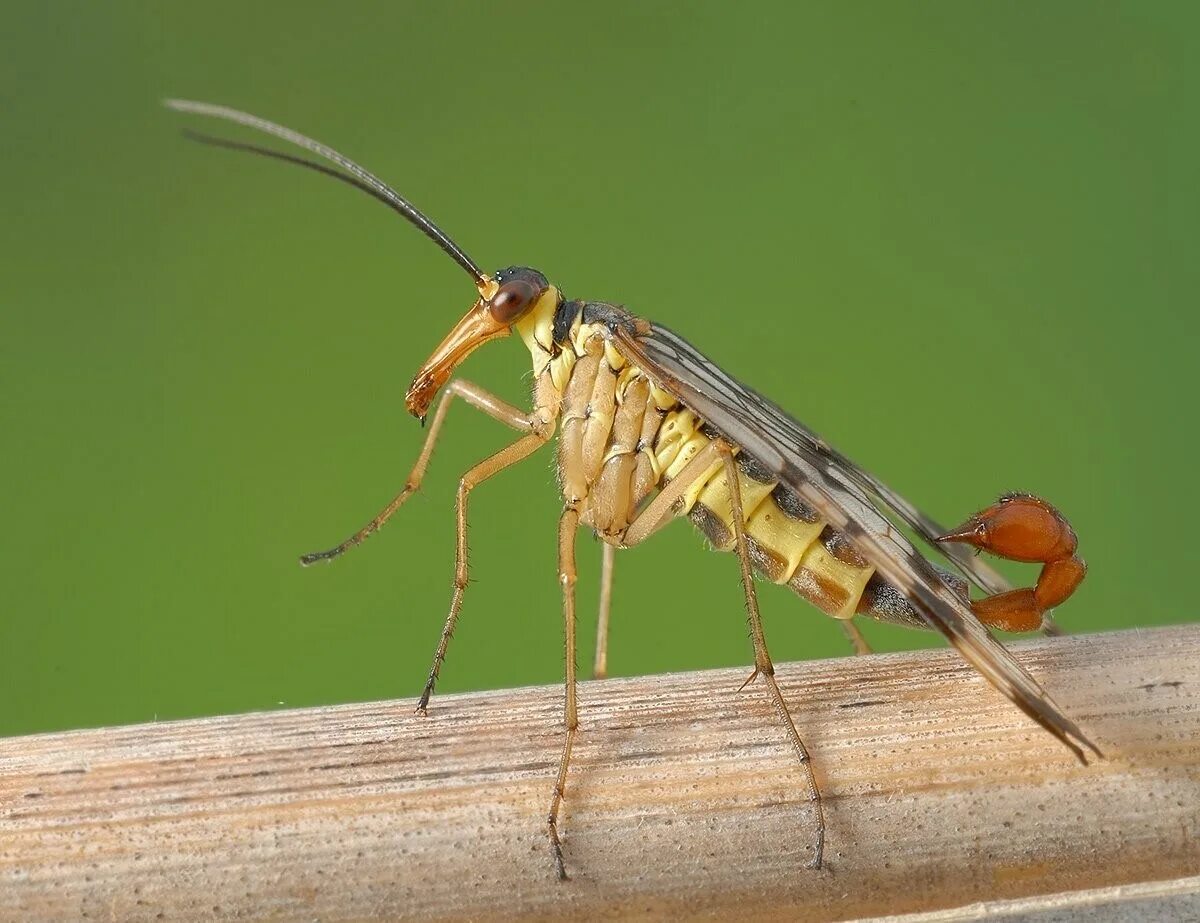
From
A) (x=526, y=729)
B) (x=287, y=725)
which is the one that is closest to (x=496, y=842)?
(x=526, y=729)

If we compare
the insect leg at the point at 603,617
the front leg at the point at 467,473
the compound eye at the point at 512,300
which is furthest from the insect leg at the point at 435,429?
the insect leg at the point at 603,617

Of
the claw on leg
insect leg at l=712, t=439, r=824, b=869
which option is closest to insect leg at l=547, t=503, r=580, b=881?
insect leg at l=712, t=439, r=824, b=869

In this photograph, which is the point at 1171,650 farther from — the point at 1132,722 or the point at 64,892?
the point at 64,892

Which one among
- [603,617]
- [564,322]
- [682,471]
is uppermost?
[564,322]

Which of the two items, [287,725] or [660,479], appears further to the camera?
[660,479]

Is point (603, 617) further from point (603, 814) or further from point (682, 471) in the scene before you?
point (603, 814)

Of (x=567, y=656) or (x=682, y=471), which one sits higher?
(x=682, y=471)

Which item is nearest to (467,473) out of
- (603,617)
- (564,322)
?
(564,322)

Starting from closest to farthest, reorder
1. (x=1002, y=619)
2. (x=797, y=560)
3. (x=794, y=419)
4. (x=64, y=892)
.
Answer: (x=64, y=892), (x=1002, y=619), (x=797, y=560), (x=794, y=419)
